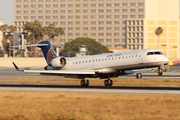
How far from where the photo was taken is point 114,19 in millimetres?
175875

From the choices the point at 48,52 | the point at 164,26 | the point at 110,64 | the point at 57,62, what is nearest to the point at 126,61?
the point at 110,64

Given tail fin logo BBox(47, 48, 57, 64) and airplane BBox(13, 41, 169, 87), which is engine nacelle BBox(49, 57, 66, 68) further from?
tail fin logo BBox(47, 48, 57, 64)

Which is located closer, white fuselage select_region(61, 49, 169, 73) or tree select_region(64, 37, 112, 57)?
white fuselage select_region(61, 49, 169, 73)

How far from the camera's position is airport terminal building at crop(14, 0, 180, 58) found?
16325 centimetres

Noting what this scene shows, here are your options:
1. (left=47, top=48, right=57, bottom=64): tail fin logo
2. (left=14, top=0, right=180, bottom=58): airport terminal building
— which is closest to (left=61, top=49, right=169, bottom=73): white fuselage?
(left=47, top=48, right=57, bottom=64): tail fin logo

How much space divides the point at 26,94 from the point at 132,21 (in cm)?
15148

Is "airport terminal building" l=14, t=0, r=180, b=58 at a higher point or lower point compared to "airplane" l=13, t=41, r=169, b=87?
higher

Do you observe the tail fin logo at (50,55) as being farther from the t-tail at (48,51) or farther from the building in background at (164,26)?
the building in background at (164,26)

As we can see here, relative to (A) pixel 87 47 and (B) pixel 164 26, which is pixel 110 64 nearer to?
(A) pixel 87 47

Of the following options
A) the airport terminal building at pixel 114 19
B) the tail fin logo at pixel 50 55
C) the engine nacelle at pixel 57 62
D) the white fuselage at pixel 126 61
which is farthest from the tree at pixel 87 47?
the white fuselage at pixel 126 61

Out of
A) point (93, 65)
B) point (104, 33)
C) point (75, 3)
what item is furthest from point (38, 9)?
point (93, 65)

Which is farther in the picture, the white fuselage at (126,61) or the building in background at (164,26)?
the building in background at (164,26)

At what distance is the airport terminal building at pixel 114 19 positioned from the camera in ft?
536

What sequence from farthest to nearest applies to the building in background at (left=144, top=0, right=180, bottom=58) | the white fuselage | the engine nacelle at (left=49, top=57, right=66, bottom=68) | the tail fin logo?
the building in background at (left=144, top=0, right=180, bottom=58), the tail fin logo, the engine nacelle at (left=49, top=57, right=66, bottom=68), the white fuselage
